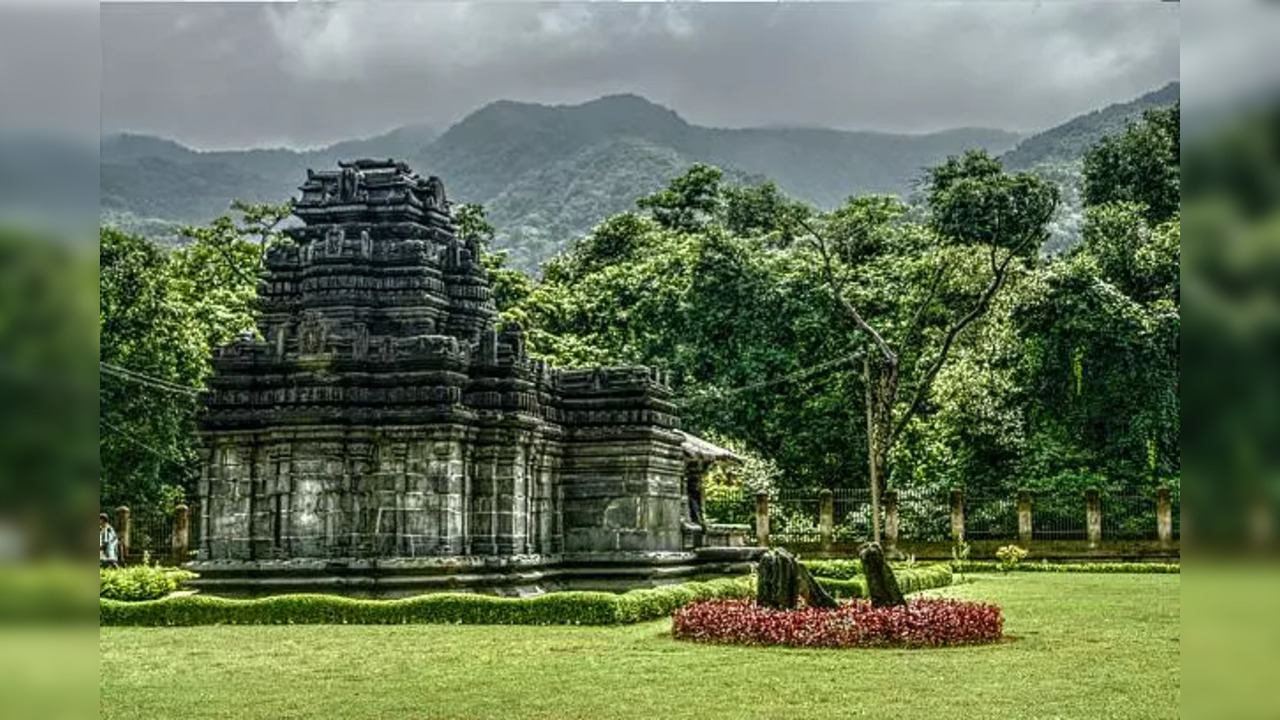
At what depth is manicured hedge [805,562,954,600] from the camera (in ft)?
76.9

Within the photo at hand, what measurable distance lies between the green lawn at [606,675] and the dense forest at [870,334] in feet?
65.2

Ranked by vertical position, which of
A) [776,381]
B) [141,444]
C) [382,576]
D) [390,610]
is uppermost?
[776,381]

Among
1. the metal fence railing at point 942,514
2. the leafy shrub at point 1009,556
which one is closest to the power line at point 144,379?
the metal fence railing at point 942,514

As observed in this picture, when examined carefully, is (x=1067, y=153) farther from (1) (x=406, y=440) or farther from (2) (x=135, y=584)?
(2) (x=135, y=584)

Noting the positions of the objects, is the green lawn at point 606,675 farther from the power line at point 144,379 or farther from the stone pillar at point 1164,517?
the stone pillar at point 1164,517

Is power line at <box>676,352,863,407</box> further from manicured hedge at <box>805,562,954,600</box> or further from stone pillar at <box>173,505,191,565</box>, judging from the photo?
stone pillar at <box>173,505,191,565</box>

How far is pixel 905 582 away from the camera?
997 inches

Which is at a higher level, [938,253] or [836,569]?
[938,253]

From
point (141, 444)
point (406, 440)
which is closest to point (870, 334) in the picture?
point (141, 444)

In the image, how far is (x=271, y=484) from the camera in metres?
20.9

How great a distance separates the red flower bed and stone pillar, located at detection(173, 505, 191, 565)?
21.9 meters

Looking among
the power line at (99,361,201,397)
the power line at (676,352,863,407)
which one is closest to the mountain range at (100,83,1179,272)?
the power line at (676,352,863,407)

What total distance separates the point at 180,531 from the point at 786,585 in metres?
22.4

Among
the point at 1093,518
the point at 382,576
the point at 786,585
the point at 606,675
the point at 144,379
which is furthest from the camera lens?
the point at 1093,518
